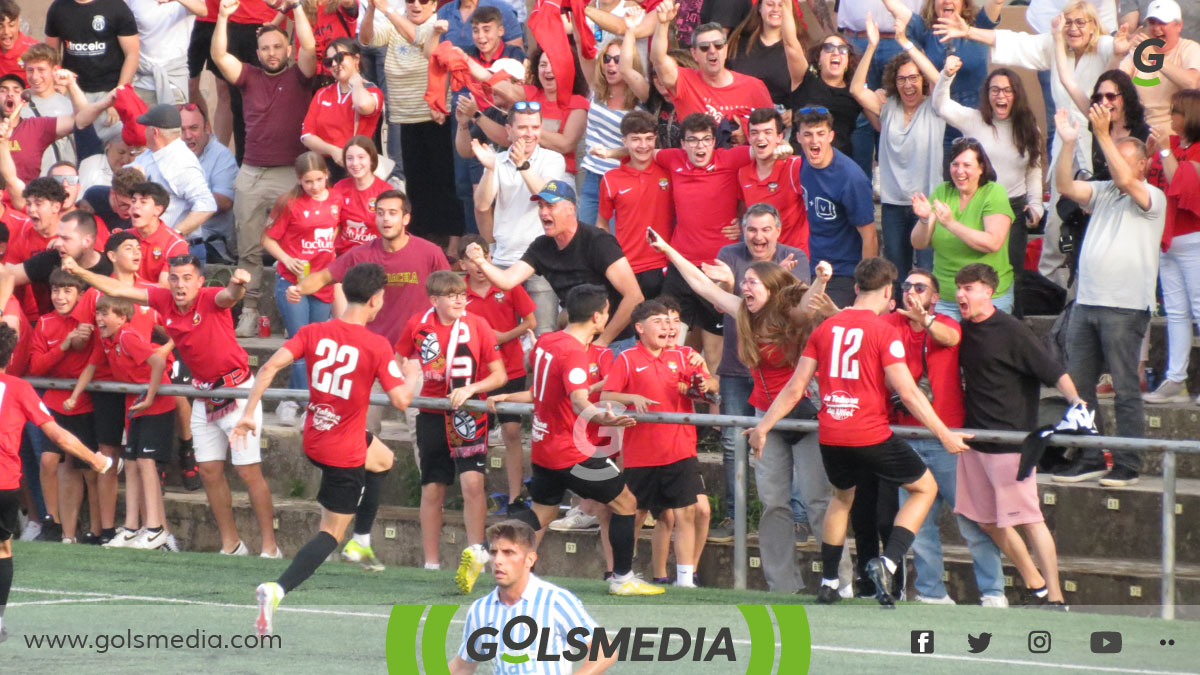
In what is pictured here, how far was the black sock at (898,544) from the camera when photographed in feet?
25.7

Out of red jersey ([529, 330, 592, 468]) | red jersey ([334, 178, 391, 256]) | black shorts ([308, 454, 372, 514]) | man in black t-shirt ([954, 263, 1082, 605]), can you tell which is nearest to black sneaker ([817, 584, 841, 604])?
man in black t-shirt ([954, 263, 1082, 605])

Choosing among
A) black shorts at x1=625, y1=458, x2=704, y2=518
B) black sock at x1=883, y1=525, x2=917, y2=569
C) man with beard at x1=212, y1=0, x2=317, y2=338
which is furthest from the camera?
man with beard at x1=212, y1=0, x2=317, y2=338

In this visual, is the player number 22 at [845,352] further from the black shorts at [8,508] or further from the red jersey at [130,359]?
the red jersey at [130,359]

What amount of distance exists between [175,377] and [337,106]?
252cm

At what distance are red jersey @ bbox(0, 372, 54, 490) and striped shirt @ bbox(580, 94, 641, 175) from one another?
417 cm

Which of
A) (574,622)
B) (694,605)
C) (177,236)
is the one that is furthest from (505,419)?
(574,622)

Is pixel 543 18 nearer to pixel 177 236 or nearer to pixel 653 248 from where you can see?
pixel 653 248

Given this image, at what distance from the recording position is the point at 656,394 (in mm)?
8844

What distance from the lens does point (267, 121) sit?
41.0ft

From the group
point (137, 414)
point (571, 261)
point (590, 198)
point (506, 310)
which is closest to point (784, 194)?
point (571, 261)

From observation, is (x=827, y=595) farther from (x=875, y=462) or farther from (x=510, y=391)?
(x=510, y=391)

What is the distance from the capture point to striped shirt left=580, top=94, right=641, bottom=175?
35.8ft

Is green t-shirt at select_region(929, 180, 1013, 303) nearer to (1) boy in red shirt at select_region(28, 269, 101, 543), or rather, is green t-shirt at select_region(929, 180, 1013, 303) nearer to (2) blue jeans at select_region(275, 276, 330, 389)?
(2) blue jeans at select_region(275, 276, 330, 389)

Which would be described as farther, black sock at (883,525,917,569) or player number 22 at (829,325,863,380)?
player number 22 at (829,325,863,380)
